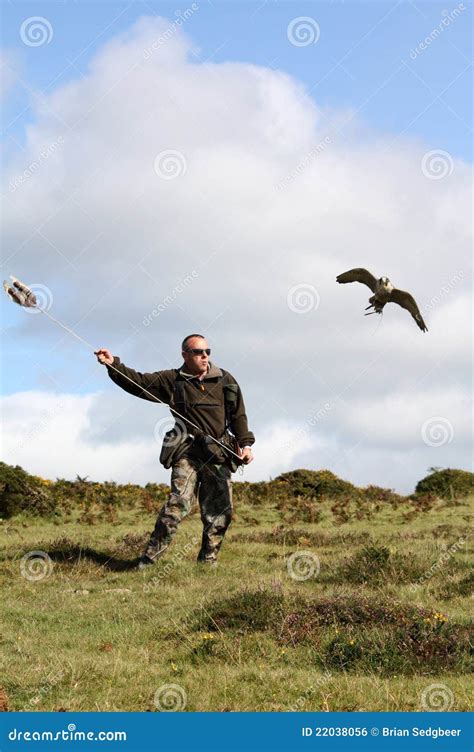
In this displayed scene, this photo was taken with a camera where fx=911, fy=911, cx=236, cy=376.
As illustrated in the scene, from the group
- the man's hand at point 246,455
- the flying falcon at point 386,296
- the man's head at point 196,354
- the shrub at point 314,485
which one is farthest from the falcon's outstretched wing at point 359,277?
the shrub at point 314,485

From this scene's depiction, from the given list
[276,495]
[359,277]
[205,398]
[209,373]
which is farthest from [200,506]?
[276,495]

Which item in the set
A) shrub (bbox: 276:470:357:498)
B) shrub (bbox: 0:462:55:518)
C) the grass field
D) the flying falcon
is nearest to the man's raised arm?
the grass field

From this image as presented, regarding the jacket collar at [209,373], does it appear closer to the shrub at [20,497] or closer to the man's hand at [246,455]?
the man's hand at [246,455]

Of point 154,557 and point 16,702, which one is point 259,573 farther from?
point 16,702

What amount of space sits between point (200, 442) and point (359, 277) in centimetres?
326

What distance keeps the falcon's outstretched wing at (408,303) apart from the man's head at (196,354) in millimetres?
2720

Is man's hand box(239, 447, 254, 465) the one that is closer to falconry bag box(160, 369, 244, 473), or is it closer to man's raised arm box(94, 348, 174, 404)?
falconry bag box(160, 369, 244, 473)

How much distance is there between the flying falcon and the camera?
12.2 metres

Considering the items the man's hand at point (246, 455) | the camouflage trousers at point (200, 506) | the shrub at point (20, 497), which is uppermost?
the shrub at point (20, 497)

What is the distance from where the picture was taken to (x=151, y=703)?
720cm

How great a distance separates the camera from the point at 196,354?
1297 centimetres

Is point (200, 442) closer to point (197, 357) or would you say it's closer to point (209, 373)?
point (209, 373)

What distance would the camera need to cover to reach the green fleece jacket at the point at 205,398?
13086 millimetres

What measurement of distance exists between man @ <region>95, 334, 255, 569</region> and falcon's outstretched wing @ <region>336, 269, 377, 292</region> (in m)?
2.16
